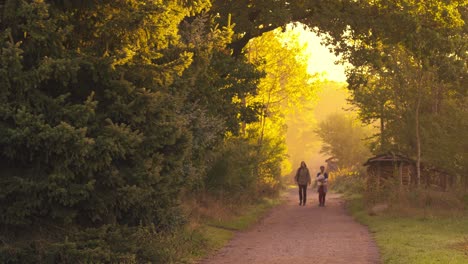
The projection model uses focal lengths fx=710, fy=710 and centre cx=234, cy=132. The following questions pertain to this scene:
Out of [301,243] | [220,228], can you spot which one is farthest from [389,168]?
[301,243]

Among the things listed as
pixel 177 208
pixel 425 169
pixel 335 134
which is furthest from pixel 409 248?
pixel 335 134

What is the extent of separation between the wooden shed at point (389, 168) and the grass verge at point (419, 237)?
8743mm

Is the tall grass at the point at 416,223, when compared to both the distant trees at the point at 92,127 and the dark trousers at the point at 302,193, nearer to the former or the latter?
the dark trousers at the point at 302,193

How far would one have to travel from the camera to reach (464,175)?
3122 cm

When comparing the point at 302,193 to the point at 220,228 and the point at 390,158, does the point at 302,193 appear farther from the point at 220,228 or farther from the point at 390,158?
the point at 220,228

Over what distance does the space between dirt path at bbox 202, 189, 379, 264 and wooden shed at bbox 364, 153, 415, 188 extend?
1013cm

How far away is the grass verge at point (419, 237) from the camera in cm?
1391

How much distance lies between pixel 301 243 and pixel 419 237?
3286 millimetres

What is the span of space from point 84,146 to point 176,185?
10.2 feet

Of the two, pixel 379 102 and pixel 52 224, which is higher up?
pixel 379 102

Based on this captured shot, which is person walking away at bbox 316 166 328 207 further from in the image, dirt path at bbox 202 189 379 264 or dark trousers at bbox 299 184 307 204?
dirt path at bbox 202 189 379 264

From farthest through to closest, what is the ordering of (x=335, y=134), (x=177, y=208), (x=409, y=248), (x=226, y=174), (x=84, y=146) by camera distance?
(x=335, y=134), (x=226, y=174), (x=409, y=248), (x=177, y=208), (x=84, y=146)

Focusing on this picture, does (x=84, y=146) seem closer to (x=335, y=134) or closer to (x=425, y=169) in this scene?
(x=425, y=169)

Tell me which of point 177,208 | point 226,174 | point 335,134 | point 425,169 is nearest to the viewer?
point 177,208
